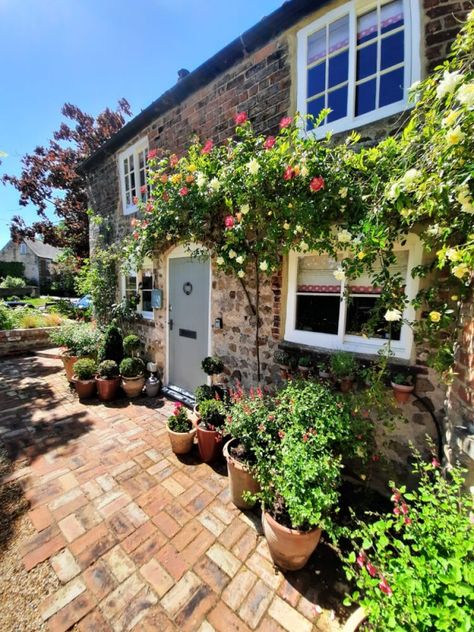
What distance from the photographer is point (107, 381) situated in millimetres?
4680

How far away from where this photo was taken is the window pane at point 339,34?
9.15ft

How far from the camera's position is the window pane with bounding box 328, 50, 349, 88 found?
282cm

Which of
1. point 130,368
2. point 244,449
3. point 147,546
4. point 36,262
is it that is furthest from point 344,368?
point 36,262

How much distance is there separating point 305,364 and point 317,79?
3.38m

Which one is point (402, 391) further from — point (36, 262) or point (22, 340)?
point (36, 262)

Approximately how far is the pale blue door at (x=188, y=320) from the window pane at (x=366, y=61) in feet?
9.70

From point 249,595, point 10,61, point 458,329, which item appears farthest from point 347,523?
point 10,61

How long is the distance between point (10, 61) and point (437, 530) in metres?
10.2

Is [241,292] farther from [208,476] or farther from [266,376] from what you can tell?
[208,476]

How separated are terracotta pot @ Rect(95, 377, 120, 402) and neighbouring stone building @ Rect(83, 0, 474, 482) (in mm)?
973

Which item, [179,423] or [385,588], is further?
[179,423]

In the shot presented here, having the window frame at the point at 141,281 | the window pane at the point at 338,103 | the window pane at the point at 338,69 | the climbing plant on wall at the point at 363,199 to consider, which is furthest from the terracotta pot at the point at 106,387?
the window pane at the point at 338,69

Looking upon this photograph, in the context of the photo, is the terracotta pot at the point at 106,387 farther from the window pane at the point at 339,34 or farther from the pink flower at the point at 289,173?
the window pane at the point at 339,34

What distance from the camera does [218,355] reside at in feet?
13.6
